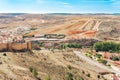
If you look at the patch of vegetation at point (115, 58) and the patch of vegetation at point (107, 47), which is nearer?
the patch of vegetation at point (115, 58)

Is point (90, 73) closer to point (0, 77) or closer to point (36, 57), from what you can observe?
point (36, 57)

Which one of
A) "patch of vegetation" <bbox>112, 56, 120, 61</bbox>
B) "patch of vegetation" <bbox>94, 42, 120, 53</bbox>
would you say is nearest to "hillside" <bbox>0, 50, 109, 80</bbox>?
"patch of vegetation" <bbox>112, 56, 120, 61</bbox>

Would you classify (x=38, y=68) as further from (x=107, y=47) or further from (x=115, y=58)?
(x=107, y=47)

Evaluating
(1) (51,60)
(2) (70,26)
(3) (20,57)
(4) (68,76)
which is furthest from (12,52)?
(2) (70,26)

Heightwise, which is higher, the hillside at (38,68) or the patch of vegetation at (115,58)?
the hillside at (38,68)

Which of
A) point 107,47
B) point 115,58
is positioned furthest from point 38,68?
point 107,47

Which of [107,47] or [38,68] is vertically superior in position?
[38,68]

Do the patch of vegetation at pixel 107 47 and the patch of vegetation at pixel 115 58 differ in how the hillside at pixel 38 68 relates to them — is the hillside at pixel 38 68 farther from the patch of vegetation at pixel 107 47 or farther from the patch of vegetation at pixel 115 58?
the patch of vegetation at pixel 107 47

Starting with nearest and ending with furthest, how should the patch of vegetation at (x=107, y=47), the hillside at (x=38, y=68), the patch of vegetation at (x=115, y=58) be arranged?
the hillside at (x=38, y=68), the patch of vegetation at (x=115, y=58), the patch of vegetation at (x=107, y=47)

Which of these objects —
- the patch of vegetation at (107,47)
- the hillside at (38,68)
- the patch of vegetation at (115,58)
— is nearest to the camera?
the hillside at (38,68)

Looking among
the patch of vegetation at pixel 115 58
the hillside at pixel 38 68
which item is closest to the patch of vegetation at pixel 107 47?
the patch of vegetation at pixel 115 58

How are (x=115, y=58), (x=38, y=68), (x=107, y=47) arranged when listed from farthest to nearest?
(x=107, y=47) < (x=115, y=58) < (x=38, y=68)
